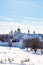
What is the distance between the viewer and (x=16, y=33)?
276 feet

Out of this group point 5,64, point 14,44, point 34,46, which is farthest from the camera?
point 14,44

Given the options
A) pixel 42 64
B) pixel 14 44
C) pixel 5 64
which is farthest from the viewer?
pixel 14 44

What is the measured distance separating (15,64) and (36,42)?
82.2ft

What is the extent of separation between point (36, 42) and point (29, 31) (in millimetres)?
37824

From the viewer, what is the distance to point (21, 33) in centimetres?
8556

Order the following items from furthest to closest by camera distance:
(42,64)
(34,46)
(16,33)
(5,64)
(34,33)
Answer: (16,33)
(34,33)
(34,46)
(42,64)
(5,64)

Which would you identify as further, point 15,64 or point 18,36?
point 18,36

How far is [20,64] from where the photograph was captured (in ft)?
50.0

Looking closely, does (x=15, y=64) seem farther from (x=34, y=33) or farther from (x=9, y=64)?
(x=34, y=33)

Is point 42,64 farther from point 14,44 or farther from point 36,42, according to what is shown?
point 14,44

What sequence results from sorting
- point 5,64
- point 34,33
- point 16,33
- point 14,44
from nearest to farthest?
point 5,64 → point 14,44 → point 34,33 → point 16,33

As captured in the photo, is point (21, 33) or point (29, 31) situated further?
point (21, 33)

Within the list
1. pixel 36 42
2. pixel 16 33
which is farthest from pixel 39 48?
pixel 16 33

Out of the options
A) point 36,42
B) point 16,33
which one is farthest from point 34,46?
point 16,33
